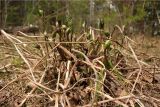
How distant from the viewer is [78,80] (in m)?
2.28

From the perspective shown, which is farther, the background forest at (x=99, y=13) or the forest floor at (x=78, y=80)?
the background forest at (x=99, y=13)

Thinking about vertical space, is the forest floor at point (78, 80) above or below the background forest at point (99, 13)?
above

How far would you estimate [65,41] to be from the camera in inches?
102

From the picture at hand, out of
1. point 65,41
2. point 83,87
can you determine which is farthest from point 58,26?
point 83,87

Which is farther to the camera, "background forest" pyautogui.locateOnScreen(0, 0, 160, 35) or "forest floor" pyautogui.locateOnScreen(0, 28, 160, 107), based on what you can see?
"background forest" pyautogui.locateOnScreen(0, 0, 160, 35)

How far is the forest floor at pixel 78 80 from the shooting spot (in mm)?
2168

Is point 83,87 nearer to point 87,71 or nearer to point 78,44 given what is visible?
point 87,71

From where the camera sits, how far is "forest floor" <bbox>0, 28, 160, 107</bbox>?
217 centimetres

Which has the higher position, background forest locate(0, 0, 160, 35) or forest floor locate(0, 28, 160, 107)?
forest floor locate(0, 28, 160, 107)

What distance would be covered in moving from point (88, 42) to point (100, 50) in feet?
0.47

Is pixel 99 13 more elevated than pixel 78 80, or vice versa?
pixel 78 80

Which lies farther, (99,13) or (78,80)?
(99,13)

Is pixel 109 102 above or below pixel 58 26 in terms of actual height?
below

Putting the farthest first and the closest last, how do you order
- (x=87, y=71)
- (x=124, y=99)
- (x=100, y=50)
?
(x=100, y=50) < (x=87, y=71) < (x=124, y=99)
